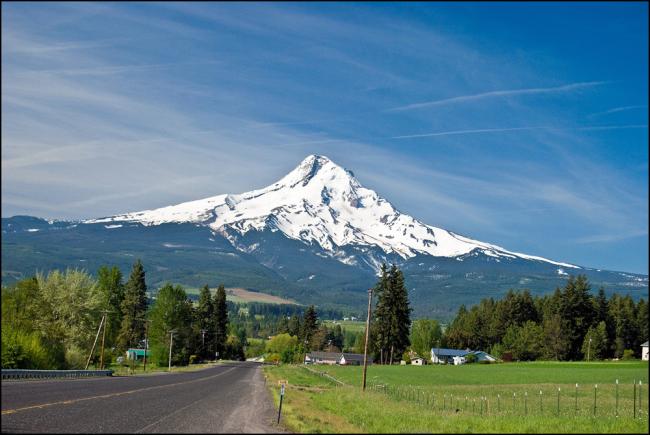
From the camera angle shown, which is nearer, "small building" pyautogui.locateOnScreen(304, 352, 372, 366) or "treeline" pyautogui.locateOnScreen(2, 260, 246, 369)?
"treeline" pyautogui.locateOnScreen(2, 260, 246, 369)

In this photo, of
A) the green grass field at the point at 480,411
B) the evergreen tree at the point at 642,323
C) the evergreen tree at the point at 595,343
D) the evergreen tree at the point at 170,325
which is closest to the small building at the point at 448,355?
the evergreen tree at the point at 642,323

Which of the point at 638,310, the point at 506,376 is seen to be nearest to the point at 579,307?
the point at 638,310

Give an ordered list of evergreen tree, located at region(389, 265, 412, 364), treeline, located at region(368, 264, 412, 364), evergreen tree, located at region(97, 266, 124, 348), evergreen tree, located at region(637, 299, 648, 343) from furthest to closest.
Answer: evergreen tree, located at region(637, 299, 648, 343)
evergreen tree, located at region(389, 265, 412, 364)
treeline, located at region(368, 264, 412, 364)
evergreen tree, located at region(97, 266, 124, 348)

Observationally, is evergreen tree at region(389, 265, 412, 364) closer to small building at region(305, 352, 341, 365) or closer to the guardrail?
the guardrail

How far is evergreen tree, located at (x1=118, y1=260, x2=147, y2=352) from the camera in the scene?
111562 mm

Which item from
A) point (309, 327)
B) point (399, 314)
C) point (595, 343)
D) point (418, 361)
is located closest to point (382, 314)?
point (399, 314)

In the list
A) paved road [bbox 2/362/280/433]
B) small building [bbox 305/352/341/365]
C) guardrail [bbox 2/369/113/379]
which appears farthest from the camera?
small building [bbox 305/352/341/365]

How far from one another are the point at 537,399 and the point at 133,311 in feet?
250

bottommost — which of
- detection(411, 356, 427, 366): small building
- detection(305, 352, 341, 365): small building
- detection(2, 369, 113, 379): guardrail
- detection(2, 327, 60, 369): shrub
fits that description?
detection(305, 352, 341, 365): small building

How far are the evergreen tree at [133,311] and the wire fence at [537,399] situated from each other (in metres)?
59.7

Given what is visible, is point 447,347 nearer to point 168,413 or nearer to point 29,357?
point 29,357

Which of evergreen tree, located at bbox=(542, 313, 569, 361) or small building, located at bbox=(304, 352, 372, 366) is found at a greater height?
evergreen tree, located at bbox=(542, 313, 569, 361)

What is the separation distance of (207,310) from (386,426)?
127893 mm

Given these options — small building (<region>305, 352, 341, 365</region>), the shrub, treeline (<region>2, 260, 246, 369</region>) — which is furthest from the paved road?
small building (<region>305, 352, 341, 365</region>)
